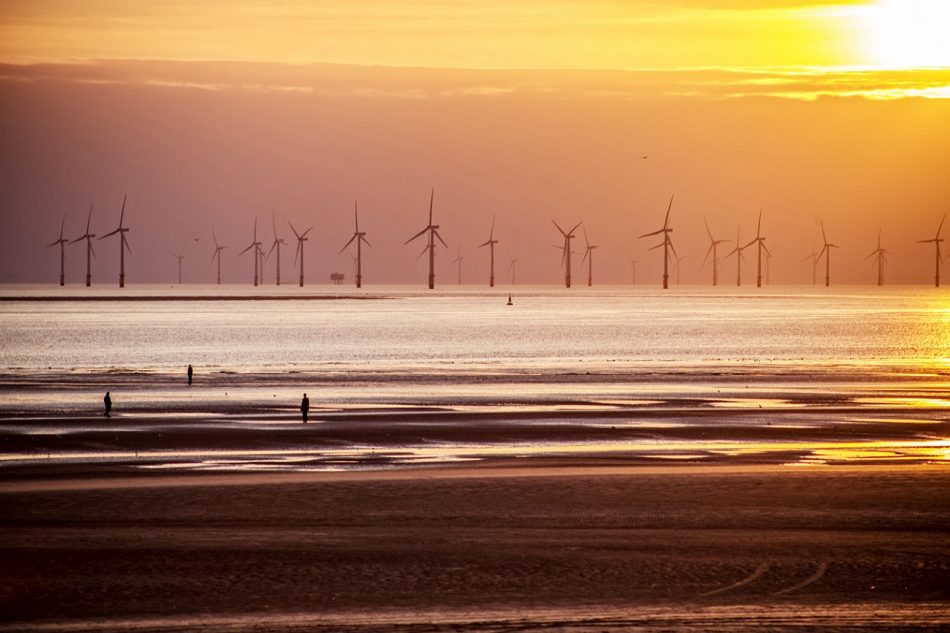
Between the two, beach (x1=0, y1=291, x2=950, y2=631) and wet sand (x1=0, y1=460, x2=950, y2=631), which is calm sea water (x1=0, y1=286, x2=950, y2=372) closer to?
beach (x1=0, y1=291, x2=950, y2=631)

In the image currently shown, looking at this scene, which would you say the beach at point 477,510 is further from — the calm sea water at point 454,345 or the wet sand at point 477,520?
the calm sea water at point 454,345

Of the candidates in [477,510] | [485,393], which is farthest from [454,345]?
[477,510]

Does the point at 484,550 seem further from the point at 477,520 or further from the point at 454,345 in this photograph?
the point at 454,345

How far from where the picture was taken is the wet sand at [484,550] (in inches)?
693

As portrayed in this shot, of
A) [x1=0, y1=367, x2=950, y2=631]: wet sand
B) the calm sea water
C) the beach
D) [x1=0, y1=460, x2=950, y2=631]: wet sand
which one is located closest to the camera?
[x1=0, y1=460, x2=950, y2=631]: wet sand

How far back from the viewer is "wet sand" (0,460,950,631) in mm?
17609

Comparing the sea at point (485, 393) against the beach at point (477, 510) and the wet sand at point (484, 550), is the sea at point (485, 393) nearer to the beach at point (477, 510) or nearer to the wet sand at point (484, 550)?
the beach at point (477, 510)

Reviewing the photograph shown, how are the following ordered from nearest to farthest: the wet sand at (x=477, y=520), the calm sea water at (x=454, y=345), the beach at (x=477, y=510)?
the wet sand at (x=477, y=520) < the beach at (x=477, y=510) < the calm sea water at (x=454, y=345)

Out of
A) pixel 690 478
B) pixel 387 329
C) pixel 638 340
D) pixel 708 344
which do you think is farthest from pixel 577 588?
pixel 387 329

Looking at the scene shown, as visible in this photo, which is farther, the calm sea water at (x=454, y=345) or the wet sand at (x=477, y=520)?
the calm sea water at (x=454, y=345)

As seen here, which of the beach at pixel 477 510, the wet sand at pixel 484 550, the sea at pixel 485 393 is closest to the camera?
the wet sand at pixel 484 550

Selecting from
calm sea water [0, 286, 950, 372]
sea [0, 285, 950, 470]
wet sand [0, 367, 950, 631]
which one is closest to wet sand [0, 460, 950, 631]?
wet sand [0, 367, 950, 631]

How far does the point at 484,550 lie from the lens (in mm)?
22000

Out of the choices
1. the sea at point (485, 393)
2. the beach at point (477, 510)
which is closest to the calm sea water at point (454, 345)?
the sea at point (485, 393)
